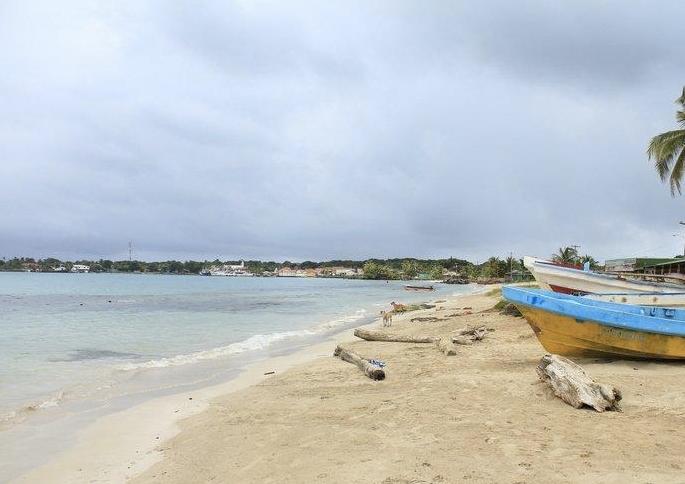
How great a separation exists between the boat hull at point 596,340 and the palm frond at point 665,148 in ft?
61.8

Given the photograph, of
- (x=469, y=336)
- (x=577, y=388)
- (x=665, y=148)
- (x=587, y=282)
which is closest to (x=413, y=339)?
(x=469, y=336)

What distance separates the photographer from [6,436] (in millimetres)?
8141

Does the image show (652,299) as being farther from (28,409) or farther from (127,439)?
(28,409)

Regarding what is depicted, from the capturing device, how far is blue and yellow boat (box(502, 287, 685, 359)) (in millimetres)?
9984

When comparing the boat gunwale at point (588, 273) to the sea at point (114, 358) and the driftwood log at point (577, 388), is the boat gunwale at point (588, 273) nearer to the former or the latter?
the sea at point (114, 358)

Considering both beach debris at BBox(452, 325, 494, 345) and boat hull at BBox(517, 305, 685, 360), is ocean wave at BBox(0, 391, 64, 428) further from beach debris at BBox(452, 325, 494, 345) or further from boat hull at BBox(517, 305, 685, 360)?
boat hull at BBox(517, 305, 685, 360)

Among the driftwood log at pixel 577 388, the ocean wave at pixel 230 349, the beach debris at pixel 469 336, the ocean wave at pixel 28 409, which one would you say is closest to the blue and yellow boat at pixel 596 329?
the driftwood log at pixel 577 388

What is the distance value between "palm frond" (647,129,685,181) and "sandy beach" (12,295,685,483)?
19.0m

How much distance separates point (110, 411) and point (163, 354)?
8.25 metres

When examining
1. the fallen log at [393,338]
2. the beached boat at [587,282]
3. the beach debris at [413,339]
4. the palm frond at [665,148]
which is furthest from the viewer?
the palm frond at [665,148]

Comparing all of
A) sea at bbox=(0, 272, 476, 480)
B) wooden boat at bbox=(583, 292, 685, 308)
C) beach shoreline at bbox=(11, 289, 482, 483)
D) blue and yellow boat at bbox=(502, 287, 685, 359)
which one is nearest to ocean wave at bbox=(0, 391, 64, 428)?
sea at bbox=(0, 272, 476, 480)

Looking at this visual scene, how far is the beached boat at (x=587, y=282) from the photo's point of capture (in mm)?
18812

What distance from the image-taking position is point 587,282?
2017cm

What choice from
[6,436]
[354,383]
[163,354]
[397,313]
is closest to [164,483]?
[6,436]
